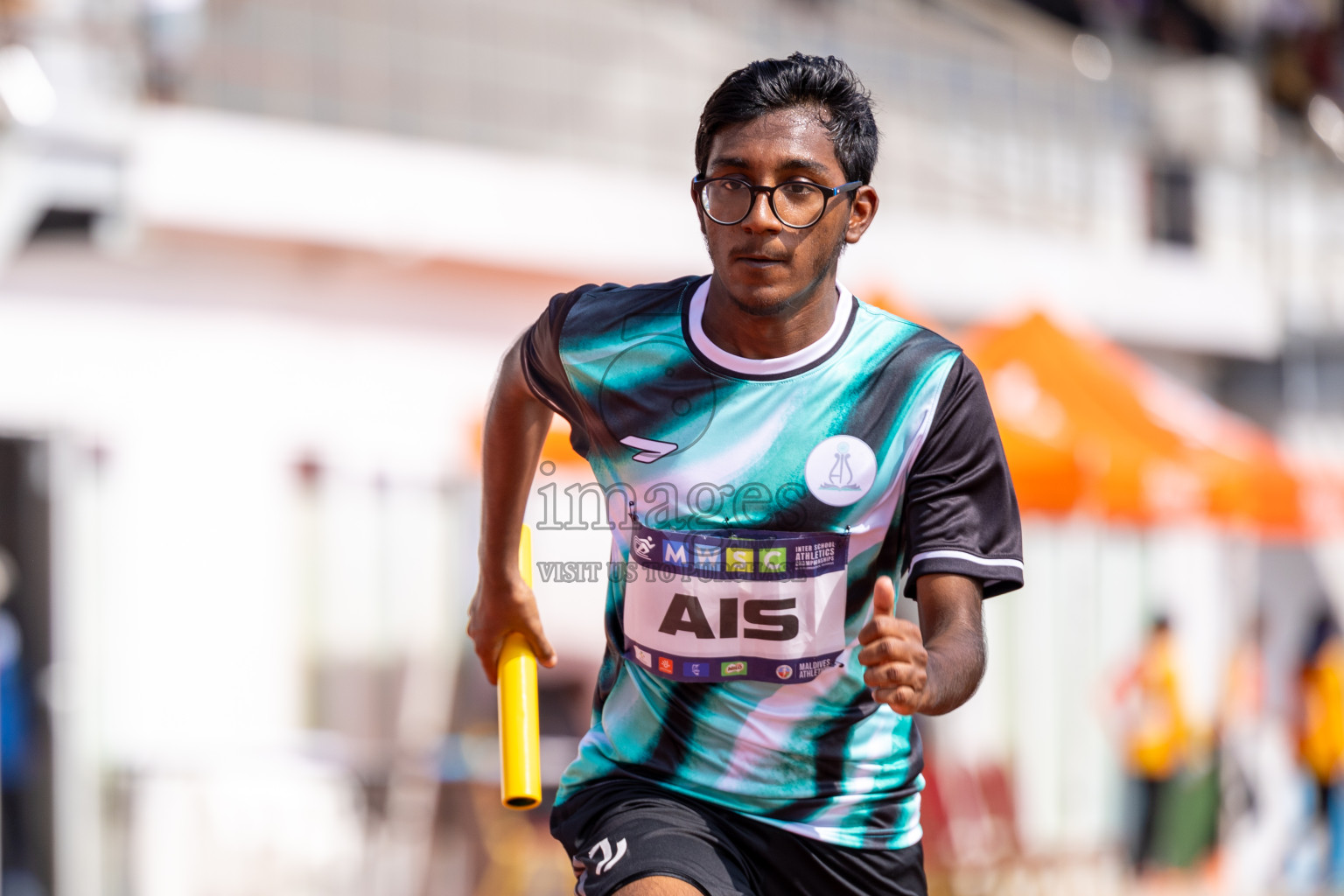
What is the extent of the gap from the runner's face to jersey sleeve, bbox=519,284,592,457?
34cm

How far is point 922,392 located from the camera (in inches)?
105

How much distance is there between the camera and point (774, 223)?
2.51 m

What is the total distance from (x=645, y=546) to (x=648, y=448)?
0.16 m

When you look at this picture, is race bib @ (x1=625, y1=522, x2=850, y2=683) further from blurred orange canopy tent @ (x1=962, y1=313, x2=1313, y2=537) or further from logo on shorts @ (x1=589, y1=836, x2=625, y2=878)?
blurred orange canopy tent @ (x1=962, y1=313, x2=1313, y2=537)

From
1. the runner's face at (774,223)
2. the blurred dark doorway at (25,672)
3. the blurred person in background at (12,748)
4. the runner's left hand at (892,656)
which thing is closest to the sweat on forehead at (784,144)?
the runner's face at (774,223)

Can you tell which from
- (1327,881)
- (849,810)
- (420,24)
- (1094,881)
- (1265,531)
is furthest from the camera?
(1327,881)

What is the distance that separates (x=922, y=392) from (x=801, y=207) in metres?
0.37

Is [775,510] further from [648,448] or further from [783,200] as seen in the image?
[783,200]

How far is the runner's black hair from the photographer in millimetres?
2553

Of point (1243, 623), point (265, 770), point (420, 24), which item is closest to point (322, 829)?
point (265, 770)

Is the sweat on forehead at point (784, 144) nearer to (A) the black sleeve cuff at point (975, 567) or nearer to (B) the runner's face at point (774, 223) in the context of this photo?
(B) the runner's face at point (774, 223)

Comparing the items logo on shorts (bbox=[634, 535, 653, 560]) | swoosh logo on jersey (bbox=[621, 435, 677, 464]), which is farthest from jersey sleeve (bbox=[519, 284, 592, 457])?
logo on shorts (bbox=[634, 535, 653, 560])

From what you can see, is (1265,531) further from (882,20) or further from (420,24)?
(882,20)

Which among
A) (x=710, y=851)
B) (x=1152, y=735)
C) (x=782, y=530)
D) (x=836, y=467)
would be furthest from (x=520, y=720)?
(x=1152, y=735)
